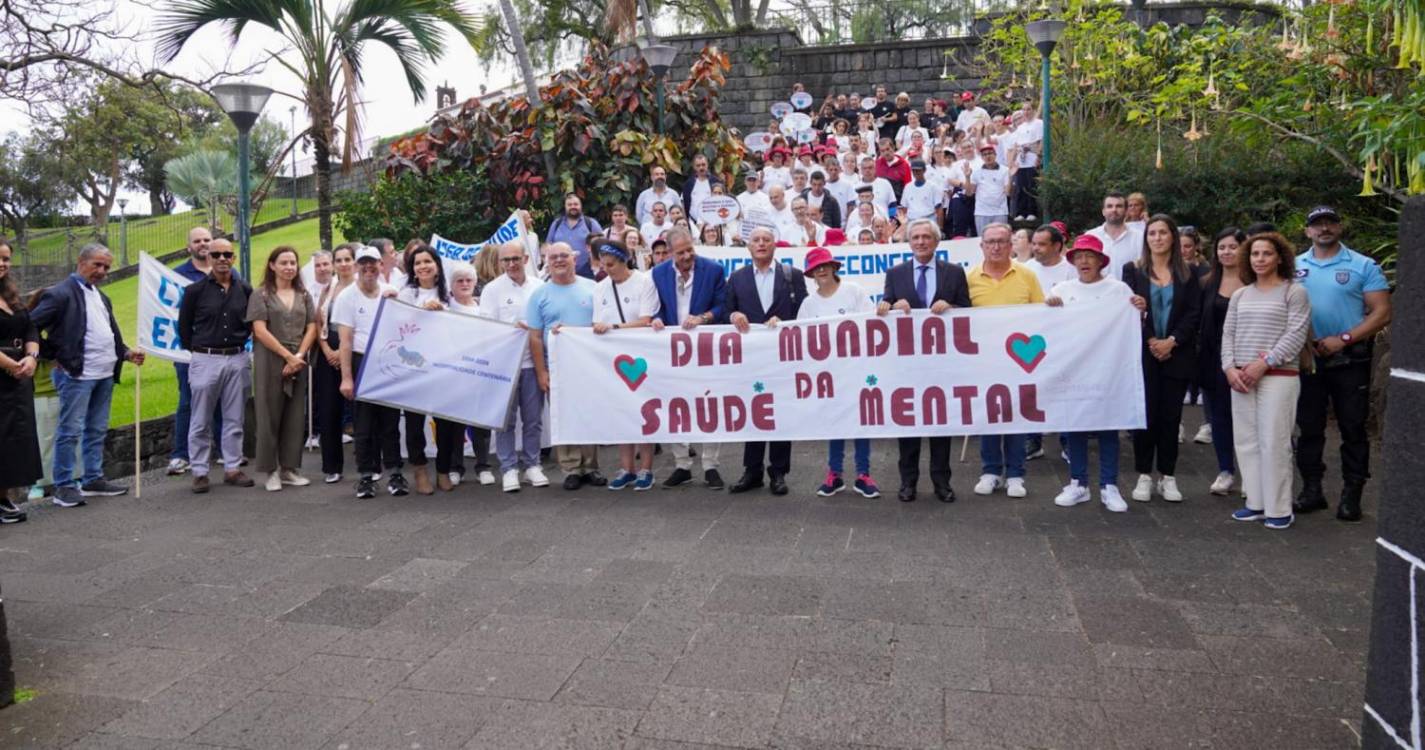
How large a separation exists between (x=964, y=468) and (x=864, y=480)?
1.32 m

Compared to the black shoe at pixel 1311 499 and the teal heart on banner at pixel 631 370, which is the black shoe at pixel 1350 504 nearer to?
the black shoe at pixel 1311 499

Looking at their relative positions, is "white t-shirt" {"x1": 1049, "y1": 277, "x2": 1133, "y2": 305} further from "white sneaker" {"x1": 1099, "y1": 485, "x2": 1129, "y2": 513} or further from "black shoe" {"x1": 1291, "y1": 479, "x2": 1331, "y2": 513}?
"black shoe" {"x1": 1291, "y1": 479, "x2": 1331, "y2": 513}

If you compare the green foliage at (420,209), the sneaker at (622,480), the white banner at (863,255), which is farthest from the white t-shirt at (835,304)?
the green foliage at (420,209)

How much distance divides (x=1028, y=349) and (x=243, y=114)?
8.89m

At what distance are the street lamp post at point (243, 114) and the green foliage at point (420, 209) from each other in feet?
8.19

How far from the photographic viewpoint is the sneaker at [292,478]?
7.96 metres

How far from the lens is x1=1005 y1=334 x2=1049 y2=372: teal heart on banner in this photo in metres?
6.71

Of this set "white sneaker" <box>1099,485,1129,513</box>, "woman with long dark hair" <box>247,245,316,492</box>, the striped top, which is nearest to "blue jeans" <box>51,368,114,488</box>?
"woman with long dark hair" <box>247,245,316,492</box>

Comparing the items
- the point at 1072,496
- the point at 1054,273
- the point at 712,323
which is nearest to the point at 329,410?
the point at 712,323

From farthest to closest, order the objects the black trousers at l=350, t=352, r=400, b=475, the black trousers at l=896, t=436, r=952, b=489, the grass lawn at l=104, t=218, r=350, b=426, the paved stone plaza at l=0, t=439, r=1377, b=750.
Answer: the grass lawn at l=104, t=218, r=350, b=426, the black trousers at l=350, t=352, r=400, b=475, the black trousers at l=896, t=436, r=952, b=489, the paved stone plaza at l=0, t=439, r=1377, b=750

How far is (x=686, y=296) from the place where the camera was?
7.44m

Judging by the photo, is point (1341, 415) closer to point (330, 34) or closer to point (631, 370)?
point (631, 370)

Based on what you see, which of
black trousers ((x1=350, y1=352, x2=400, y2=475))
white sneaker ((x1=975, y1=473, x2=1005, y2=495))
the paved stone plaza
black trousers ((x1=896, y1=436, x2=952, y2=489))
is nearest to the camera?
the paved stone plaza

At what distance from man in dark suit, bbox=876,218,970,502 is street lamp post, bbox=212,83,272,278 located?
7.32m
